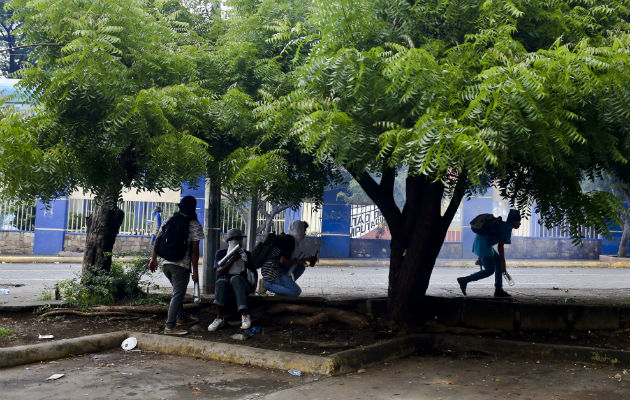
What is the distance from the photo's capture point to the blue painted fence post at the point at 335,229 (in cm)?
2395

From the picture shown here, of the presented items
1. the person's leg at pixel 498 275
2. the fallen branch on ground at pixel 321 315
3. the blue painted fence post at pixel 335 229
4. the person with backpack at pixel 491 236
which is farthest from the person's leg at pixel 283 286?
the blue painted fence post at pixel 335 229

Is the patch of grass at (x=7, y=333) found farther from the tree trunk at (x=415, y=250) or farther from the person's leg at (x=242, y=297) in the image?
the tree trunk at (x=415, y=250)

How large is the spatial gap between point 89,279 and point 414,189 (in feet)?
16.5

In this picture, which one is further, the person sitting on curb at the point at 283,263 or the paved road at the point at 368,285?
the paved road at the point at 368,285

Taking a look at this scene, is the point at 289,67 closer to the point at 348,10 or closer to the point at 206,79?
the point at 206,79

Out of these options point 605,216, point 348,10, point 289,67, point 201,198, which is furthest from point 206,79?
point 201,198

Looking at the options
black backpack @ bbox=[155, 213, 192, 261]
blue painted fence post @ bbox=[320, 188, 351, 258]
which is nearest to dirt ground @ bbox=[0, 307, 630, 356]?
black backpack @ bbox=[155, 213, 192, 261]

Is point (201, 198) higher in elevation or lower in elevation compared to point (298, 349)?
higher

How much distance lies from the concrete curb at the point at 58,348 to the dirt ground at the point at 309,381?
0.12 meters

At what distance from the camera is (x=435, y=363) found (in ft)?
21.0

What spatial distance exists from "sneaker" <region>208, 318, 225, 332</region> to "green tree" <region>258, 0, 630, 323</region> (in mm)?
2689

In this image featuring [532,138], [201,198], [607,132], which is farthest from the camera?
[201,198]

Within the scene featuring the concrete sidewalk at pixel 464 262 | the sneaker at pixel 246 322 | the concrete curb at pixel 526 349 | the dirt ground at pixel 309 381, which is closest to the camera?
the dirt ground at pixel 309 381

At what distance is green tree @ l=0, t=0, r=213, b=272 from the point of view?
21.3 ft
